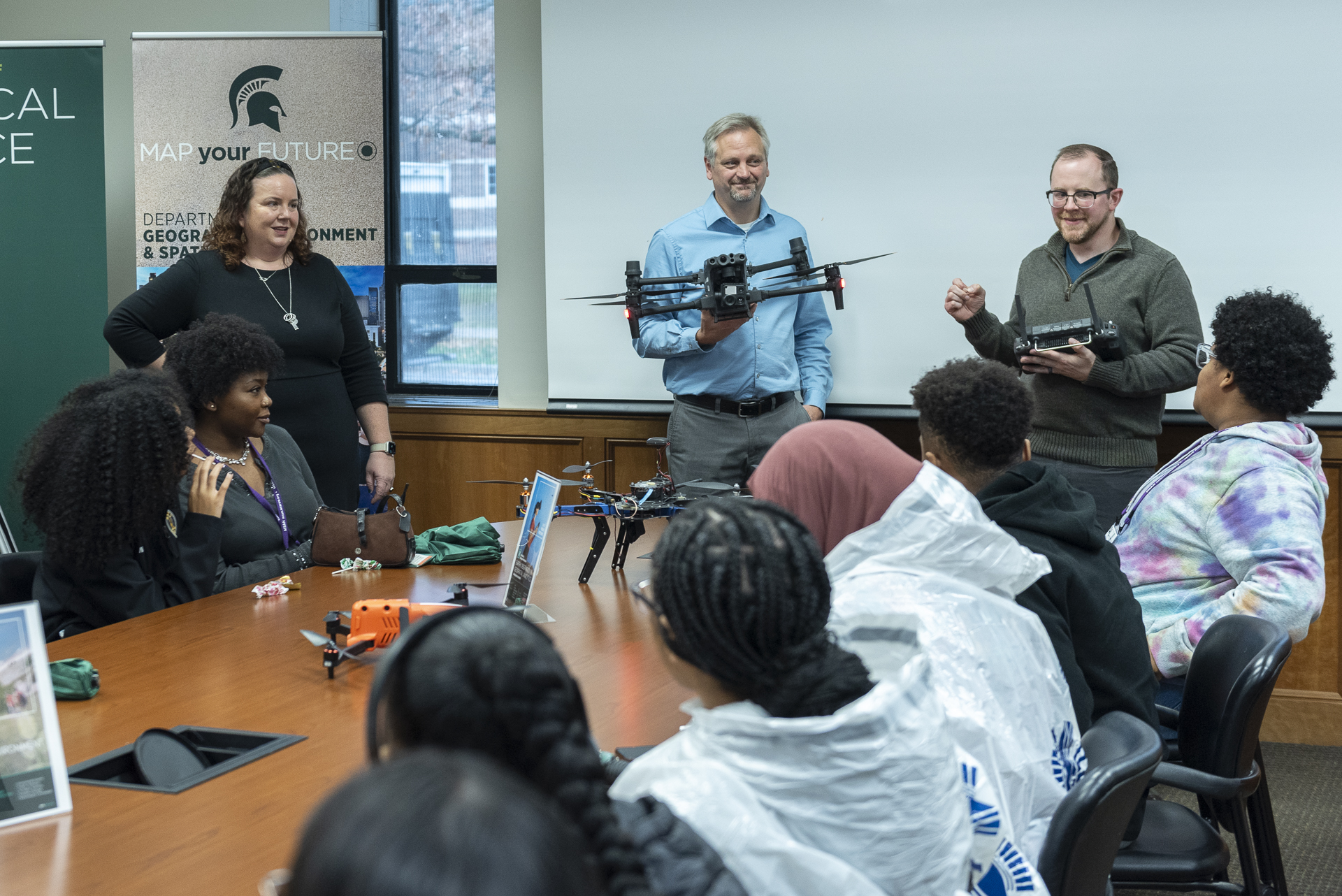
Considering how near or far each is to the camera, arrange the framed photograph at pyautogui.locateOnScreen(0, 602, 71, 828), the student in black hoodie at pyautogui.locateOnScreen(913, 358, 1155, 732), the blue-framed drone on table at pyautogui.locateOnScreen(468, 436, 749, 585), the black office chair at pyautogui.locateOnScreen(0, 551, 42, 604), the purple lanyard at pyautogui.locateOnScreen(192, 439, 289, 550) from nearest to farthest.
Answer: the framed photograph at pyautogui.locateOnScreen(0, 602, 71, 828)
the student in black hoodie at pyautogui.locateOnScreen(913, 358, 1155, 732)
the black office chair at pyautogui.locateOnScreen(0, 551, 42, 604)
the blue-framed drone on table at pyautogui.locateOnScreen(468, 436, 749, 585)
the purple lanyard at pyautogui.locateOnScreen(192, 439, 289, 550)

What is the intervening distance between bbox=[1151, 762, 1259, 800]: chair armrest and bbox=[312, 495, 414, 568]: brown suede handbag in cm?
161

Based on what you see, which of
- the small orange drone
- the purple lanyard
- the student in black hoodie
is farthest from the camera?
the purple lanyard

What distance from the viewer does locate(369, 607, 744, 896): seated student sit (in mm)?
635

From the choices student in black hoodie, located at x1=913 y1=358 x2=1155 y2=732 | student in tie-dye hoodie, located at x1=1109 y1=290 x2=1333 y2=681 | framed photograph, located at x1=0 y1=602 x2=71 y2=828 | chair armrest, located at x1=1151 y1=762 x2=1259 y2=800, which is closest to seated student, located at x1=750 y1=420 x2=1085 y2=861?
student in black hoodie, located at x1=913 y1=358 x2=1155 y2=732

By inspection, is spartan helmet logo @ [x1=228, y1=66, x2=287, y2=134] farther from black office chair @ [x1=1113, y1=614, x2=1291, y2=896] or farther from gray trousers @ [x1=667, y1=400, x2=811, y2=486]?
black office chair @ [x1=1113, y1=614, x2=1291, y2=896]

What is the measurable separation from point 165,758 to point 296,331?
2222 mm

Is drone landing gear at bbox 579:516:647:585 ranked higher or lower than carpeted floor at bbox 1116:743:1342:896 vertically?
higher

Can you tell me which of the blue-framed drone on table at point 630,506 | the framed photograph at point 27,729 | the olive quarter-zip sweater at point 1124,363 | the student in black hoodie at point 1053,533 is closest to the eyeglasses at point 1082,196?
the olive quarter-zip sweater at point 1124,363

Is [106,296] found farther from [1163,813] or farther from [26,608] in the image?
[1163,813]

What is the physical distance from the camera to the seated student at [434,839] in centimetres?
39

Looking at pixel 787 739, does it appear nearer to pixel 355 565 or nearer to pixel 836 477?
pixel 836 477

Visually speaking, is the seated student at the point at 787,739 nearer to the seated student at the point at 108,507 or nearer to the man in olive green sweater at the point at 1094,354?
the seated student at the point at 108,507

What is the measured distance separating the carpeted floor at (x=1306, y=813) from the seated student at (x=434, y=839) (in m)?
2.37

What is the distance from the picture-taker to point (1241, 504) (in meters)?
2.00
